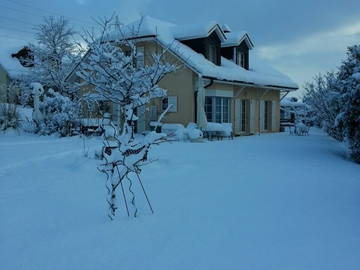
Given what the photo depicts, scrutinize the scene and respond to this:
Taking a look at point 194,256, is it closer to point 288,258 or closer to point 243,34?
point 288,258

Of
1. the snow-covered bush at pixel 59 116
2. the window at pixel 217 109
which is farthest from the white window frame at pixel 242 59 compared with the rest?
the snow-covered bush at pixel 59 116

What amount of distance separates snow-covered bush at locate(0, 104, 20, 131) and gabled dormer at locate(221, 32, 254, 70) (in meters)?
11.4

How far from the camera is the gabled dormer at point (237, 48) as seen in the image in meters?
20.4

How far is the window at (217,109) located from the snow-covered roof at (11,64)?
20286 mm

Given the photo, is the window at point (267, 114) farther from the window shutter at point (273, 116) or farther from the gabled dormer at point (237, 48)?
the gabled dormer at point (237, 48)

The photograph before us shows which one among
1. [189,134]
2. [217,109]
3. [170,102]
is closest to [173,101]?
[170,102]

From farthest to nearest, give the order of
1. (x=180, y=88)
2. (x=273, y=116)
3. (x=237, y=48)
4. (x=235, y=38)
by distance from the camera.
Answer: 1. (x=273, y=116)
2. (x=237, y=48)
3. (x=235, y=38)
4. (x=180, y=88)

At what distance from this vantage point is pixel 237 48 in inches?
822

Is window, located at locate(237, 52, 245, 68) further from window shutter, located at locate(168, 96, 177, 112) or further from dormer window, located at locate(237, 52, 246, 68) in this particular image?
window shutter, located at locate(168, 96, 177, 112)

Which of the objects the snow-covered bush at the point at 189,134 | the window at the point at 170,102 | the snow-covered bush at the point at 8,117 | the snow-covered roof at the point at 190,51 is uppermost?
the snow-covered roof at the point at 190,51

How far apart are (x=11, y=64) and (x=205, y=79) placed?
22.9 meters

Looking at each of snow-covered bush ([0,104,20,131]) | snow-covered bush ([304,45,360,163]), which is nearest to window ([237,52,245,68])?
snow-covered bush ([304,45,360,163])

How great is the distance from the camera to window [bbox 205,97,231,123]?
17.5 metres

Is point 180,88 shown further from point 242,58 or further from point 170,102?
point 242,58
